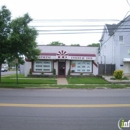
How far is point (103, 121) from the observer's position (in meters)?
5.68

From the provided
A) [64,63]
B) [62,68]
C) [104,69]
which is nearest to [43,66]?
[62,68]

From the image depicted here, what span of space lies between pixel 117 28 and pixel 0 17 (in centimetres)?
1878

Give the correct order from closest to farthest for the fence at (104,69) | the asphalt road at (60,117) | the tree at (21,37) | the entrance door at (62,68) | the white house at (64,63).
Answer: the asphalt road at (60,117)
the tree at (21,37)
the white house at (64,63)
the entrance door at (62,68)
the fence at (104,69)

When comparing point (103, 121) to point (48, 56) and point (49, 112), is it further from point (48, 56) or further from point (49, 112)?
point (48, 56)

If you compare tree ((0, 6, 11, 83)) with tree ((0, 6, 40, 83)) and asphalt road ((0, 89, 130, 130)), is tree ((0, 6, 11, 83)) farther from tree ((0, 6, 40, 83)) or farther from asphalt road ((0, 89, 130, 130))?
asphalt road ((0, 89, 130, 130))

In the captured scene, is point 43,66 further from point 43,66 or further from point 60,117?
point 60,117

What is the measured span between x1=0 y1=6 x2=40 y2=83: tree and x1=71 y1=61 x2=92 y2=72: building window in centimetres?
1070

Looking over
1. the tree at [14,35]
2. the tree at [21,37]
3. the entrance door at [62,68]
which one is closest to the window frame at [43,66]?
the entrance door at [62,68]

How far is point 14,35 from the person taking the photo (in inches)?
647

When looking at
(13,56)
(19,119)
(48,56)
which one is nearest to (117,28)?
(48,56)

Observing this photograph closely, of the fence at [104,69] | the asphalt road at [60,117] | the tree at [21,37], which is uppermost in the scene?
the tree at [21,37]

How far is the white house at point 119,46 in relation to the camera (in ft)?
88.0

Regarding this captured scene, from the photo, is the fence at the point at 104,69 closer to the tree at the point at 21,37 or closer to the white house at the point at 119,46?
the white house at the point at 119,46

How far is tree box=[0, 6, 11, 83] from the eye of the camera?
16.7m
